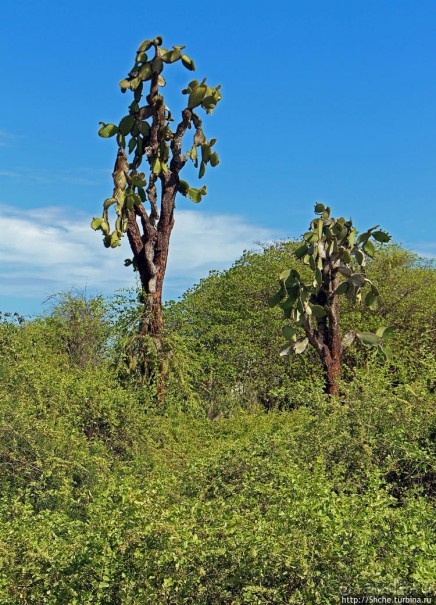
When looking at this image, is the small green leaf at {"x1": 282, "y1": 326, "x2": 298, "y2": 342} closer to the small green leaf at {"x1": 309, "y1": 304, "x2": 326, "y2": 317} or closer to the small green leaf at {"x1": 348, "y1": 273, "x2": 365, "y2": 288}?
the small green leaf at {"x1": 309, "y1": 304, "x2": 326, "y2": 317}

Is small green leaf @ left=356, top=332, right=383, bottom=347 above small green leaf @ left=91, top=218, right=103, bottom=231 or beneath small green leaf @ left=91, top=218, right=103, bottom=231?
beneath

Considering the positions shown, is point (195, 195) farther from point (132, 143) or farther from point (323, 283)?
point (323, 283)

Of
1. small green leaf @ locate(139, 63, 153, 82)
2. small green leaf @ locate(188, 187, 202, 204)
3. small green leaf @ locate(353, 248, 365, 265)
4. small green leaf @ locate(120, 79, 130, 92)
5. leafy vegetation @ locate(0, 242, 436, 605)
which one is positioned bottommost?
leafy vegetation @ locate(0, 242, 436, 605)

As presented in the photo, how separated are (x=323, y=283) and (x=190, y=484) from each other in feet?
25.2

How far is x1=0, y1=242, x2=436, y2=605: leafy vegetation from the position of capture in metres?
4.84

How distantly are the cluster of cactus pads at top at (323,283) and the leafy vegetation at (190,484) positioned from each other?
6.26ft

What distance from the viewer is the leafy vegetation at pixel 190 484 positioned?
15.9 feet

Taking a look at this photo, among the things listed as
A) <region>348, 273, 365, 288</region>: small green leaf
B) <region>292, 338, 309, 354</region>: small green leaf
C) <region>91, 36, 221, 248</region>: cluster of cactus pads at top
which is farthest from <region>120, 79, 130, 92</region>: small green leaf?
<region>292, 338, 309, 354</region>: small green leaf

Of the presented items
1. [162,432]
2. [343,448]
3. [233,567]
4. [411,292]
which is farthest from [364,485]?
[411,292]

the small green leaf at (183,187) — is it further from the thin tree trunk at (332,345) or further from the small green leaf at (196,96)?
the thin tree trunk at (332,345)

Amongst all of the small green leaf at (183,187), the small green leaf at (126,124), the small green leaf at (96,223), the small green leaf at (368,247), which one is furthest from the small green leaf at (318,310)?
the small green leaf at (126,124)

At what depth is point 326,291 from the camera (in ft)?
47.0

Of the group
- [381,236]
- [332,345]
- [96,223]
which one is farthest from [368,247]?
[96,223]

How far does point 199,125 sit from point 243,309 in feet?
17.2
